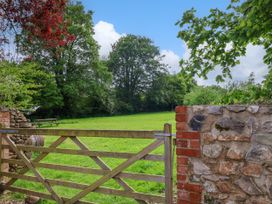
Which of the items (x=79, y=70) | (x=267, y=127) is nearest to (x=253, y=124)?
(x=267, y=127)

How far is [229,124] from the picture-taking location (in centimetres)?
273

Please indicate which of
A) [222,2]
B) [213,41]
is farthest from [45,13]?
[222,2]

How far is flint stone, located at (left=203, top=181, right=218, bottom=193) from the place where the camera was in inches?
112

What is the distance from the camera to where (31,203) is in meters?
4.80

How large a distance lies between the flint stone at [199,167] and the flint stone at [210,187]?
0.33ft

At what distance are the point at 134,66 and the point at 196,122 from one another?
4062 centimetres

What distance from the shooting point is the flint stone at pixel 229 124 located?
8.75 ft

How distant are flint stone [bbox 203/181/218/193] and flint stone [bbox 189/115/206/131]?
21.7 inches

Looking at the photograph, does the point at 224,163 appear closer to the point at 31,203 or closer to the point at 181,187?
the point at 181,187

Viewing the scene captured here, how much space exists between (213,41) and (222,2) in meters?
0.98

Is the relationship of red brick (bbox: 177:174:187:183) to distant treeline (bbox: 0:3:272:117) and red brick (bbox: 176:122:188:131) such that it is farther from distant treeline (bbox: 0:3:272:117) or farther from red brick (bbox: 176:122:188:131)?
distant treeline (bbox: 0:3:272:117)

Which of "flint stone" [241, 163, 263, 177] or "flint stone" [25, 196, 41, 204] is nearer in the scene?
"flint stone" [241, 163, 263, 177]

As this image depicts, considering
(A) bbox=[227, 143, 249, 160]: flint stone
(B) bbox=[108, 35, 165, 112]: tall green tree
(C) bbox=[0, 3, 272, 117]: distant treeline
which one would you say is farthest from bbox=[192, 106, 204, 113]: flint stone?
(B) bbox=[108, 35, 165, 112]: tall green tree

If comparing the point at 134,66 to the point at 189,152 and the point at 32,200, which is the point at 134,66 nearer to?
the point at 32,200
